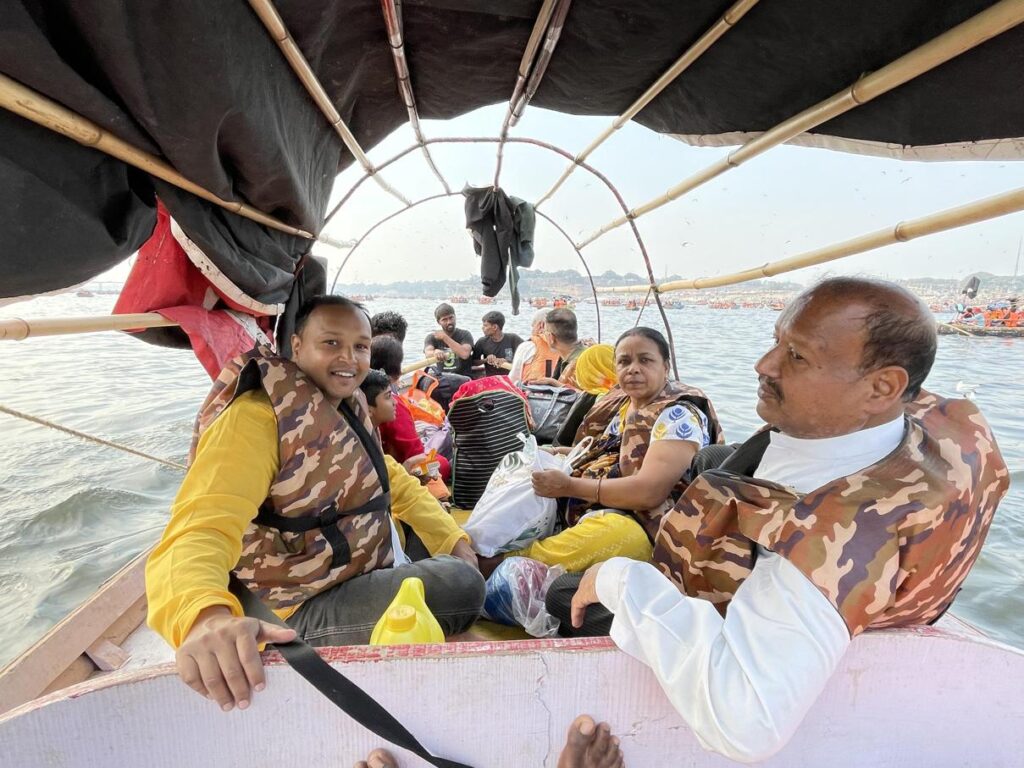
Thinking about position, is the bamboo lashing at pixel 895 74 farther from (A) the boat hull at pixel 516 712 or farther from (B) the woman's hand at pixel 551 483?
(B) the woman's hand at pixel 551 483

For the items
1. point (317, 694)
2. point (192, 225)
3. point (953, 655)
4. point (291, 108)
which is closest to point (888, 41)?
point (953, 655)

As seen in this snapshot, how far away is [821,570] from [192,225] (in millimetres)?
1822

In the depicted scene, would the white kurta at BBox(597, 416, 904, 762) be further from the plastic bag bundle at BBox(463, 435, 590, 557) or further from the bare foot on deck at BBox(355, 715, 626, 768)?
the plastic bag bundle at BBox(463, 435, 590, 557)

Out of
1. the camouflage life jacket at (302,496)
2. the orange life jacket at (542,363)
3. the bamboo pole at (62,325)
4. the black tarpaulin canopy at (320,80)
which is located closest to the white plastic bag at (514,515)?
the camouflage life jacket at (302,496)

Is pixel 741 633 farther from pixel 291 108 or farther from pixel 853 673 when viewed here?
pixel 291 108

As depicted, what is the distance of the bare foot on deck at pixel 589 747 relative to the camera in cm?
112

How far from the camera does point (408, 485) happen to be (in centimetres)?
221

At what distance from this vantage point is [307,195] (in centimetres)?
190

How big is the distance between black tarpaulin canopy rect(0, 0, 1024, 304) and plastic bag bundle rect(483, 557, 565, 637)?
4.85 ft

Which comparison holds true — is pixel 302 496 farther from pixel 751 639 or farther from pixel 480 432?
pixel 480 432

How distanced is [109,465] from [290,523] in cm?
723

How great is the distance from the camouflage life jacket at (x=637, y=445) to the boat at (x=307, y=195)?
84 cm

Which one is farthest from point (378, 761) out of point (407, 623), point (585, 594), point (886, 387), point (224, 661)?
point (886, 387)

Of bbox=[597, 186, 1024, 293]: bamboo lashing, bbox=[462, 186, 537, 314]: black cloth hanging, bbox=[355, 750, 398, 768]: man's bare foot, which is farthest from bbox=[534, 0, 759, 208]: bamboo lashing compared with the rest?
bbox=[462, 186, 537, 314]: black cloth hanging
